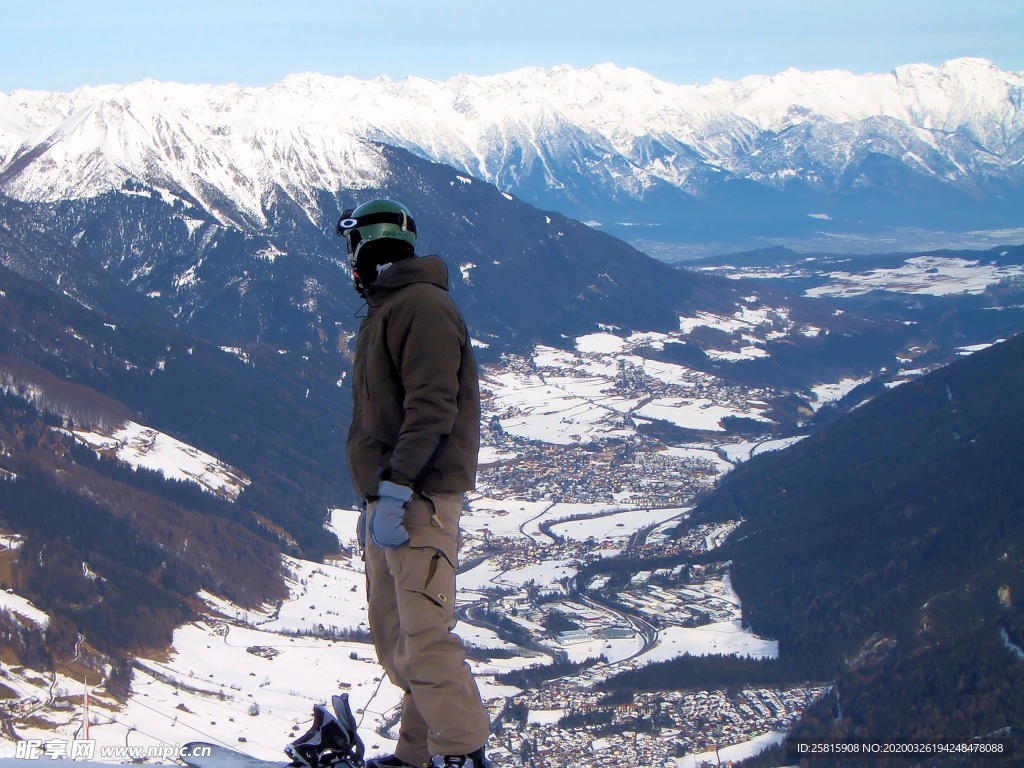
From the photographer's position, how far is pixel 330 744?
8.59 m

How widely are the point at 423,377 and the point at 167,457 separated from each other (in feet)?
400

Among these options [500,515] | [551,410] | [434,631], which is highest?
[551,410]

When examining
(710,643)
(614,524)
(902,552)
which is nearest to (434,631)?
(710,643)

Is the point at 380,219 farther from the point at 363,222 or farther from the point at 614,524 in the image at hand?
the point at 614,524

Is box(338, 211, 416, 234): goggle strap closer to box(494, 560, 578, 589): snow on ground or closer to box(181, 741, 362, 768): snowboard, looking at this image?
box(181, 741, 362, 768): snowboard

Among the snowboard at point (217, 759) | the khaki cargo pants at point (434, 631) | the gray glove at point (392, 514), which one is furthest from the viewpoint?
the snowboard at point (217, 759)

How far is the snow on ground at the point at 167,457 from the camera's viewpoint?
117 meters

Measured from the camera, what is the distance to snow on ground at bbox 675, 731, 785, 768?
46375 mm

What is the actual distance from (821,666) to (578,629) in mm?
17455

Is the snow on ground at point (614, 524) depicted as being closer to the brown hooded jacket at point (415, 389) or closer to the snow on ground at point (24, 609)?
the snow on ground at point (24, 609)

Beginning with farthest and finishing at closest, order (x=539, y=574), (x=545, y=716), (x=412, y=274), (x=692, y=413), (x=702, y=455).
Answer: (x=692, y=413) < (x=702, y=455) < (x=539, y=574) < (x=545, y=716) < (x=412, y=274)

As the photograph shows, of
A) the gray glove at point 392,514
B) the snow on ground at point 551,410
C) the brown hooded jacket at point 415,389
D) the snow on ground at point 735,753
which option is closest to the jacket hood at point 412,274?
the brown hooded jacket at point 415,389

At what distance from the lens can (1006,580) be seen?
200ft

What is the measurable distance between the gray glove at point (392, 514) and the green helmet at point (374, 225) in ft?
6.59
